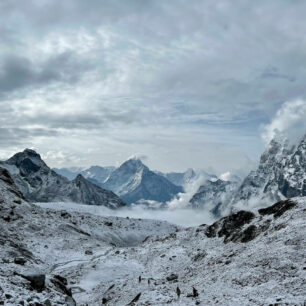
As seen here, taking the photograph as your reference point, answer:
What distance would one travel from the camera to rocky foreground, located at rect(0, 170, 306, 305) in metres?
23.5


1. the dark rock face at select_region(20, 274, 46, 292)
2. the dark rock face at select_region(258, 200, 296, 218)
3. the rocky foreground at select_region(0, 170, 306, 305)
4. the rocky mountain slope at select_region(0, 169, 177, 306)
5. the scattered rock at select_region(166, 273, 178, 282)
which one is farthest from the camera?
the dark rock face at select_region(258, 200, 296, 218)

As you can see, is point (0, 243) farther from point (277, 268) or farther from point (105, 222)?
point (105, 222)

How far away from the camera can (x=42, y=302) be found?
67.2ft

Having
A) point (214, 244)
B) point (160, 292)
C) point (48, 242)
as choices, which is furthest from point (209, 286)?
point (48, 242)

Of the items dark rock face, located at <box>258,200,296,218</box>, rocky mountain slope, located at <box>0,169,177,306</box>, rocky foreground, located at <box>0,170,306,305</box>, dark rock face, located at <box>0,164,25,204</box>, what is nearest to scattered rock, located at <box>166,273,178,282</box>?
rocky foreground, located at <box>0,170,306,305</box>

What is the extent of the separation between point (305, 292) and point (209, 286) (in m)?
9.70

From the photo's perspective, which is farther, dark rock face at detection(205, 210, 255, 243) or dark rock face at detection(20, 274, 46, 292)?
dark rock face at detection(205, 210, 255, 243)

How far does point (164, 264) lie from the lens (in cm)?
4994

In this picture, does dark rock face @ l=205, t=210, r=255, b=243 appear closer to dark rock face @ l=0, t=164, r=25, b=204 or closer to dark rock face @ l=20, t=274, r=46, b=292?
dark rock face @ l=20, t=274, r=46, b=292

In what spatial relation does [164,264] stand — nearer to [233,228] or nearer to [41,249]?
[233,228]

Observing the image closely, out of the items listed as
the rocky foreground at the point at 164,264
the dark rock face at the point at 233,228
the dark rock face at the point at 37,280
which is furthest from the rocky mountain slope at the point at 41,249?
the dark rock face at the point at 233,228

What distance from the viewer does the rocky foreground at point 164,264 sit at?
77.2ft

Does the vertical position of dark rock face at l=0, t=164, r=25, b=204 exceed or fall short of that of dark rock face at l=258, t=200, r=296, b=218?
it exceeds it

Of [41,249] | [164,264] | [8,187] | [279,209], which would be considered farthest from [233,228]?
[8,187]
